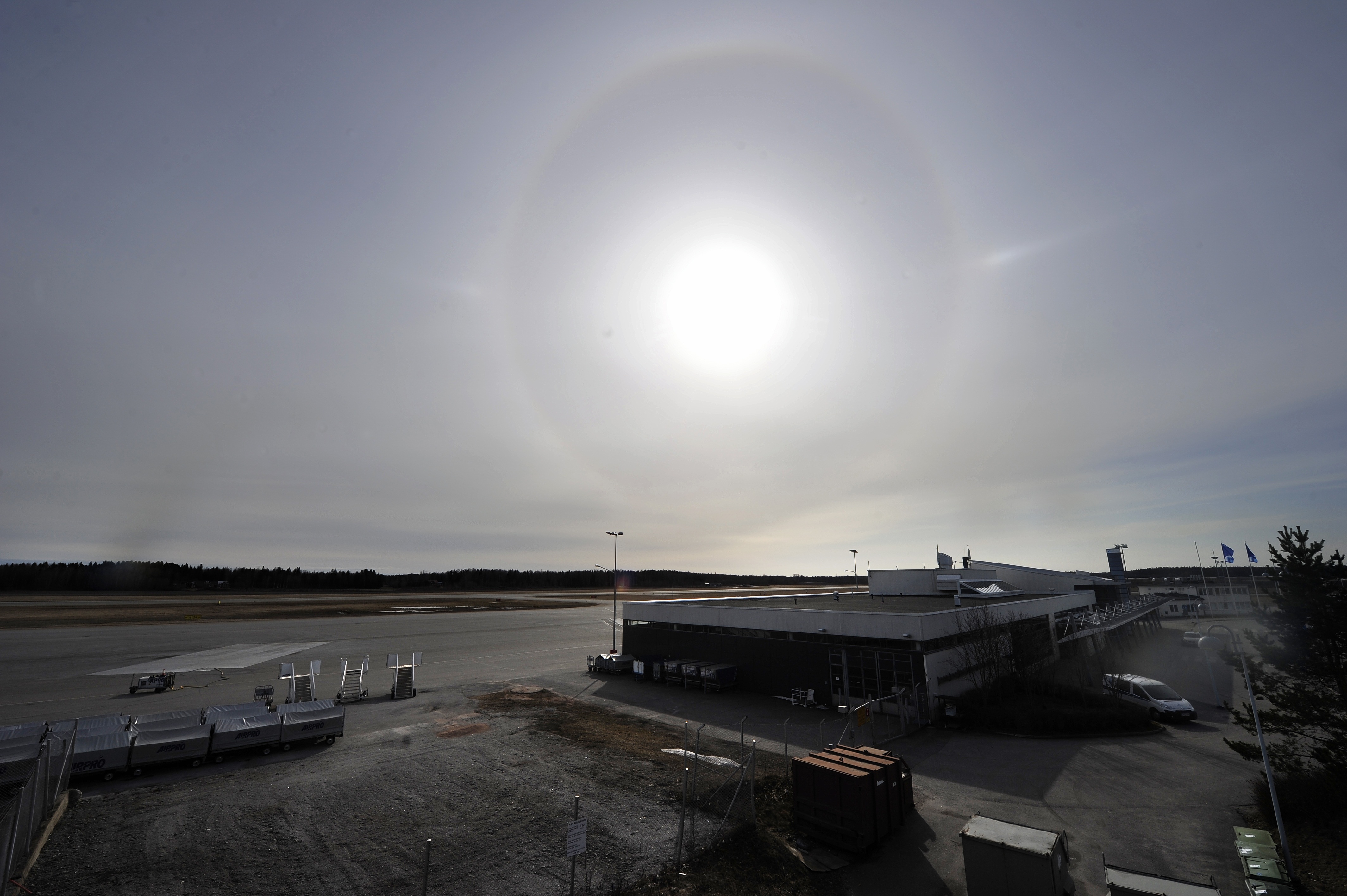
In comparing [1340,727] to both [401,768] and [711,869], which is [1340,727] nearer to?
[711,869]

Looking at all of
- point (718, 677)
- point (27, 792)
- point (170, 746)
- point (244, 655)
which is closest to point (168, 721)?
point (170, 746)

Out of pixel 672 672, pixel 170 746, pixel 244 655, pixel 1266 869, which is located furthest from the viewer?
pixel 244 655

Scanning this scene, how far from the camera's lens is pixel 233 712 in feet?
83.5

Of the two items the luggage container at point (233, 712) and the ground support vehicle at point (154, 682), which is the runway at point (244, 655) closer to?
the ground support vehicle at point (154, 682)

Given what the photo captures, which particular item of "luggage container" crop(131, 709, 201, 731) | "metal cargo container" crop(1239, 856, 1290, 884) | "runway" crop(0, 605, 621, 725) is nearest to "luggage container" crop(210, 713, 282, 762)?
"luggage container" crop(131, 709, 201, 731)

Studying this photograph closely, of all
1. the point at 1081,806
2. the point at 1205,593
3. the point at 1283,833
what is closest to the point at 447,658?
the point at 1081,806

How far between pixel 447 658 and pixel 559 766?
3496 cm

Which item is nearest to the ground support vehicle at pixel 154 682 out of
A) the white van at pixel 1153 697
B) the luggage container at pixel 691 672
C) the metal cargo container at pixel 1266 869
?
the luggage container at pixel 691 672

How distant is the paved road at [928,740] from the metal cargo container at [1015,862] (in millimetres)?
1095

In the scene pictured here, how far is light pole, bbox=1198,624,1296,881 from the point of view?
44.9ft

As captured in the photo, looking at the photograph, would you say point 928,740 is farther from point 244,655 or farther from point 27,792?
point 244,655

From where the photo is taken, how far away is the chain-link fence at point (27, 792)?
38.6 ft

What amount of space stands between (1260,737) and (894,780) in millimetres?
9411

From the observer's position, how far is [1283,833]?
13.8 metres
